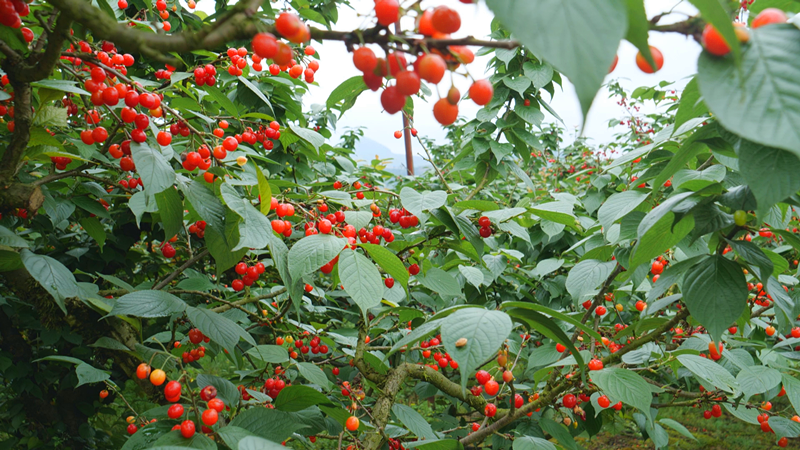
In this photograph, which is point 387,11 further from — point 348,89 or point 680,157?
point 680,157

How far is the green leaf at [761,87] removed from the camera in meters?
0.46

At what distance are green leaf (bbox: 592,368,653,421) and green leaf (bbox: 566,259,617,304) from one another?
0.99ft

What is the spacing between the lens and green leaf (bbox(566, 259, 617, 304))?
4.90 ft

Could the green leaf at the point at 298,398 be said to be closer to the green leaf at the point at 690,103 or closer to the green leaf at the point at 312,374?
the green leaf at the point at 312,374

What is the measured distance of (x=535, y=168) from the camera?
659cm

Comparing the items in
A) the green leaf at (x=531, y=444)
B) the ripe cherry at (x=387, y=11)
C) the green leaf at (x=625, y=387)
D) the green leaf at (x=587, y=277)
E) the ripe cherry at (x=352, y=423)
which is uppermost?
the ripe cherry at (x=387, y=11)

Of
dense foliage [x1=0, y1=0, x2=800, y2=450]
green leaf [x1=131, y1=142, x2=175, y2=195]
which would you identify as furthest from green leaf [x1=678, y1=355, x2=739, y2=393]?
green leaf [x1=131, y1=142, x2=175, y2=195]

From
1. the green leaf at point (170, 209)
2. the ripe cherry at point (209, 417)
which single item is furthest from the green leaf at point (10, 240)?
the ripe cherry at point (209, 417)

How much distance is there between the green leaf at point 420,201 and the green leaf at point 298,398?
588mm

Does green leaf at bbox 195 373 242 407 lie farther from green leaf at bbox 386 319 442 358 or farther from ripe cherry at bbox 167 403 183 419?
green leaf at bbox 386 319 442 358

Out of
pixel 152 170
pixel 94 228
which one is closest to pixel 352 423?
pixel 152 170

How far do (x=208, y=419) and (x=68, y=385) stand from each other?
2356mm

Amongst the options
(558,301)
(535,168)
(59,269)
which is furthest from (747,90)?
(535,168)

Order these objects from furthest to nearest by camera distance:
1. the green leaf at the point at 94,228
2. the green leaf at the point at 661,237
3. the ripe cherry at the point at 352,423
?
the green leaf at the point at 94,228
the ripe cherry at the point at 352,423
the green leaf at the point at 661,237
